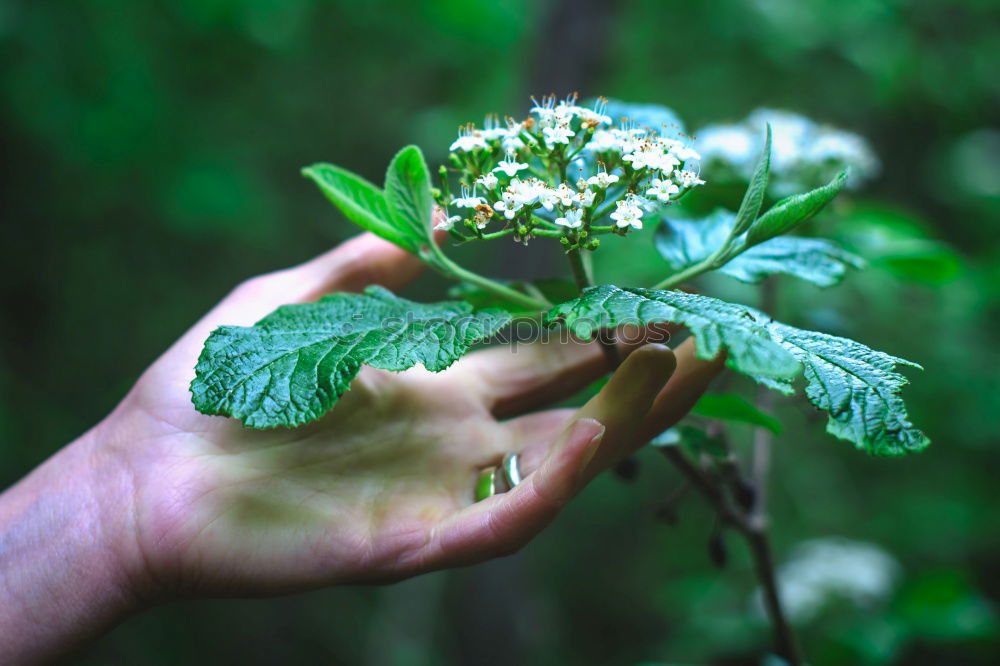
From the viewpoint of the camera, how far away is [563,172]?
3.47ft

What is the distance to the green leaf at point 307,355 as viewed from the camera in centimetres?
88

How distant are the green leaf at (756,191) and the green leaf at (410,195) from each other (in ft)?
1.55

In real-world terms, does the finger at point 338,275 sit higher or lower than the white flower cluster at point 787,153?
lower

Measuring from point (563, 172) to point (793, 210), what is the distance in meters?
0.33

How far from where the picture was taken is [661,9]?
151 inches

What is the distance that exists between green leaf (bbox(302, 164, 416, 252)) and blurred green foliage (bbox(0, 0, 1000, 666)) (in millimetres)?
1194

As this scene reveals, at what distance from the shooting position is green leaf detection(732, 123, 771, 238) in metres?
0.94

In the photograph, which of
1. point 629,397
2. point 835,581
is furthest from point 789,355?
point 835,581

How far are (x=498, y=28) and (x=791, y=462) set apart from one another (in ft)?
8.62

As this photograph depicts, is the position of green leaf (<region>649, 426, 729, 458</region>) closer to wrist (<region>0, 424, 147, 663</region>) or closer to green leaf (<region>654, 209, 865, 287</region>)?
green leaf (<region>654, 209, 865, 287</region>)

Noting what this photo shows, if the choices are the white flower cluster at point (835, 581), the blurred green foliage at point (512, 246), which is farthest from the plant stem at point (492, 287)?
the white flower cluster at point (835, 581)

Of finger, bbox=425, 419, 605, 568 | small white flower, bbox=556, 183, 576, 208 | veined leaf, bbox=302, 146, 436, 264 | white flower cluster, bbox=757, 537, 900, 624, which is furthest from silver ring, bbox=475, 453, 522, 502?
white flower cluster, bbox=757, 537, 900, 624

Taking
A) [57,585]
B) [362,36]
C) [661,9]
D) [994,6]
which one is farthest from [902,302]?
[362,36]

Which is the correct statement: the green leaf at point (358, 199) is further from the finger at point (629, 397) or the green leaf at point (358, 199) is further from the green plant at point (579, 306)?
the finger at point (629, 397)
